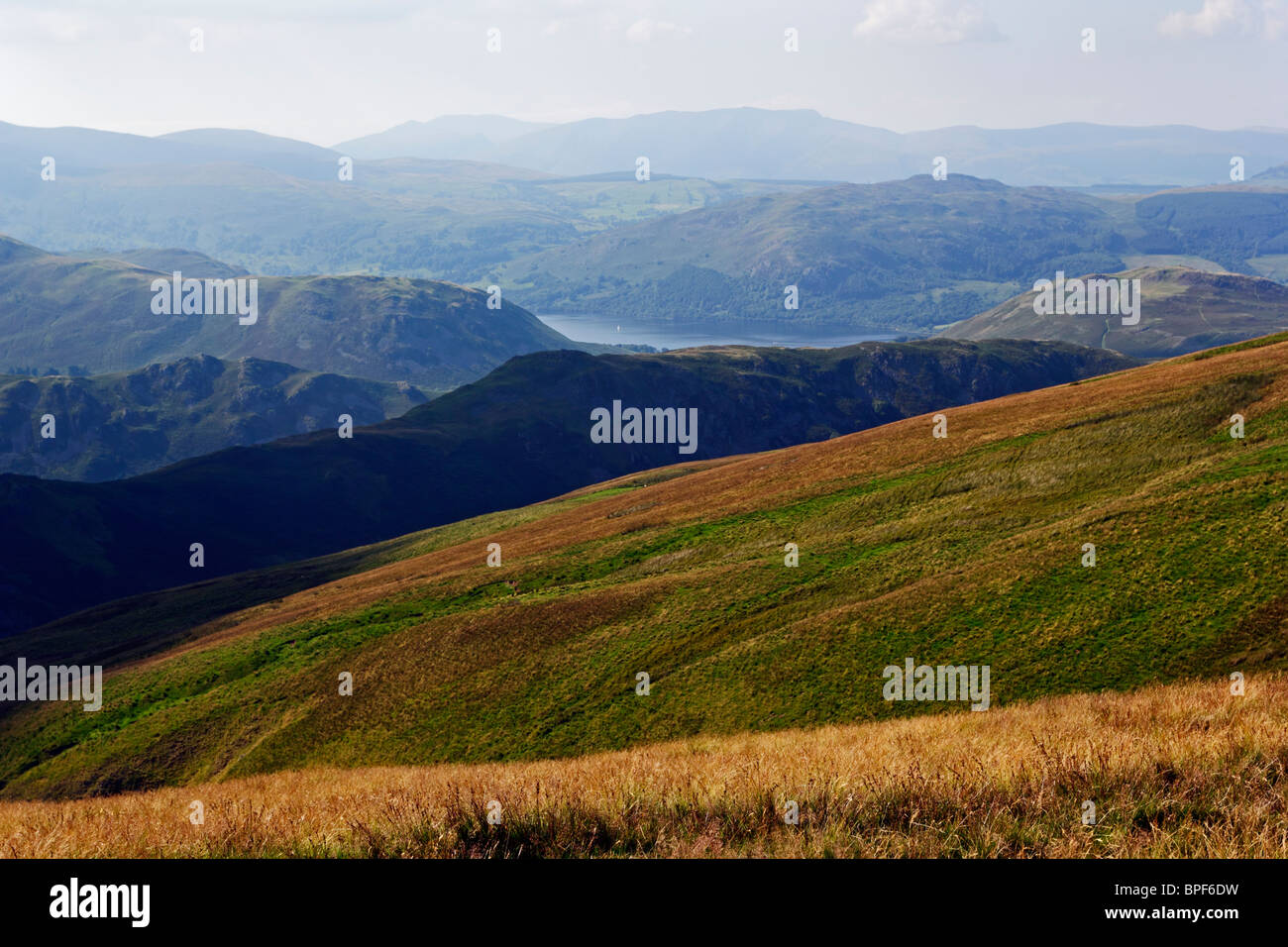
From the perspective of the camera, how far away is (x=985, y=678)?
30.8 meters

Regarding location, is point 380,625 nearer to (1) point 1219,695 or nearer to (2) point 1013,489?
(2) point 1013,489

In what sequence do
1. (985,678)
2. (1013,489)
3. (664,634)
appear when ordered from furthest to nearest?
(1013,489) < (664,634) < (985,678)

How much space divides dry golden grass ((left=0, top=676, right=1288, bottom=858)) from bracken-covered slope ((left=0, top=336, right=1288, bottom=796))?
1922 cm

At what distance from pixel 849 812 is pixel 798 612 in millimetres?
30349

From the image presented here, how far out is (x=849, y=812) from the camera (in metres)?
10.4

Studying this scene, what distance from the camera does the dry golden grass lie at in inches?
369

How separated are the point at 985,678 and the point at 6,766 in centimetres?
5551

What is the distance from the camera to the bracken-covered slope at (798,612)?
1275 inches

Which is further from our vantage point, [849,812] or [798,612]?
[798,612]

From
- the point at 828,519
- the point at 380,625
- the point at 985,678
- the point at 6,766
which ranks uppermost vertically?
the point at 828,519

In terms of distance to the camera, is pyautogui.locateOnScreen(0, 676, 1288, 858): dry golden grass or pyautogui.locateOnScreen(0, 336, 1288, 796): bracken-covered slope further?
pyautogui.locateOnScreen(0, 336, 1288, 796): bracken-covered slope

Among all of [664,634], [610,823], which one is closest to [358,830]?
[610,823]

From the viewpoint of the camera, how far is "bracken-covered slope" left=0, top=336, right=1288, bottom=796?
32.4 m

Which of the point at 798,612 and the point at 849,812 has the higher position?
the point at 849,812
